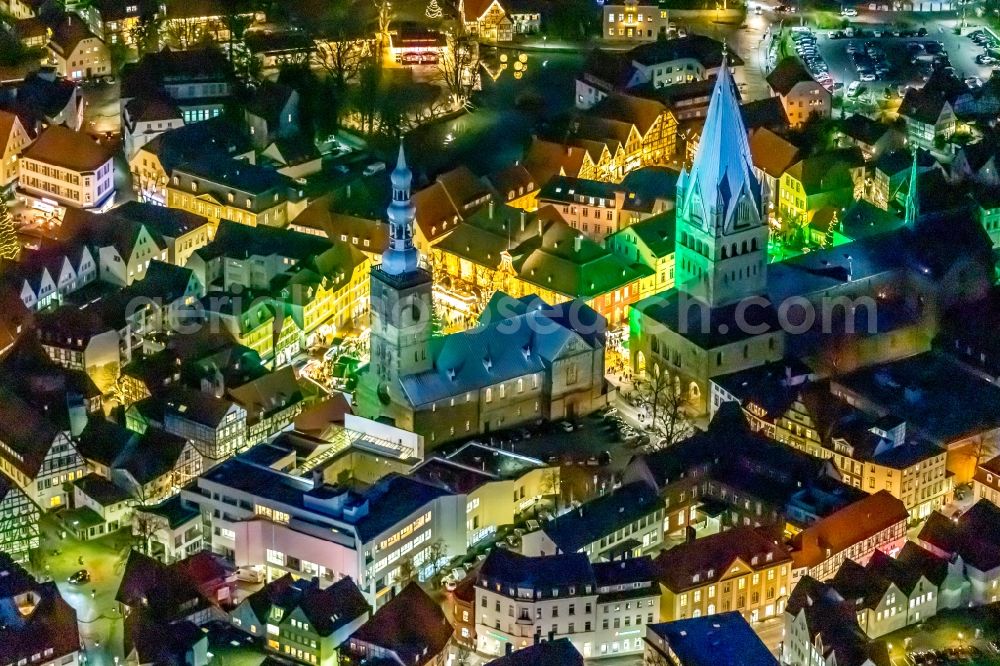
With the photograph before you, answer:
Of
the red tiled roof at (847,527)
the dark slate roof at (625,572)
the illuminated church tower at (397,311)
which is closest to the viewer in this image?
the dark slate roof at (625,572)

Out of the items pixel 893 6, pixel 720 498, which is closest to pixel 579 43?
pixel 893 6

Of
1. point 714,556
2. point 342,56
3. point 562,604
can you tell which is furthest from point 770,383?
point 342,56

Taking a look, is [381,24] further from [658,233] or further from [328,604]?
[328,604]

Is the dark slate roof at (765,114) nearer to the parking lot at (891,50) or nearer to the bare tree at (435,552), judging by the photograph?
the parking lot at (891,50)

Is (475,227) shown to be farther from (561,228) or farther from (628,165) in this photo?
(628,165)

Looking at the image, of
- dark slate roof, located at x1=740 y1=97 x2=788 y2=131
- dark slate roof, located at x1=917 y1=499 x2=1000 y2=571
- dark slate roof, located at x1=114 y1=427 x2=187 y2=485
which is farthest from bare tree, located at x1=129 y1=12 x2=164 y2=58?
dark slate roof, located at x1=917 y1=499 x2=1000 y2=571

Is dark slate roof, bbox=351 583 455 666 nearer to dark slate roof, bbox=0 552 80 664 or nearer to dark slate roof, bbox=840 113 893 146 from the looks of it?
dark slate roof, bbox=0 552 80 664

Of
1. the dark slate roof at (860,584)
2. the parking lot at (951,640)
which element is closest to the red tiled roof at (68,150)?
the dark slate roof at (860,584)
